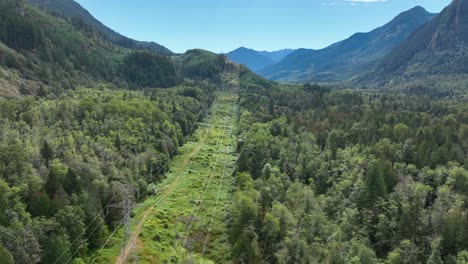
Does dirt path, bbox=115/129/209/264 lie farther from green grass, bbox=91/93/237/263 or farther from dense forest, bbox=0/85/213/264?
dense forest, bbox=0/85/213/264

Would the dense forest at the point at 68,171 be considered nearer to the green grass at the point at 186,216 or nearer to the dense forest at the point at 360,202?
the green grass at the point at 186,216

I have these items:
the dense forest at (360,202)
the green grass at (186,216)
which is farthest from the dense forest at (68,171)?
the dense forest at (360,202)

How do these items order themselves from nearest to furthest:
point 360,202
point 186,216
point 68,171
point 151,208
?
point 68,171
point 360,202
point 186,216
point 151,208

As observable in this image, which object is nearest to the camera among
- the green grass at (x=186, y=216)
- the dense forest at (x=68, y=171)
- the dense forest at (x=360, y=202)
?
the dense forest at (x=68, y=171)

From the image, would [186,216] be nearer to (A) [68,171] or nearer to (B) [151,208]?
(B) [151,208]

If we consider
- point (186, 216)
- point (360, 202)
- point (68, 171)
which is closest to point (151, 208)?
point (186, 216)

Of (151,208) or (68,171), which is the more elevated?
(68,171)
